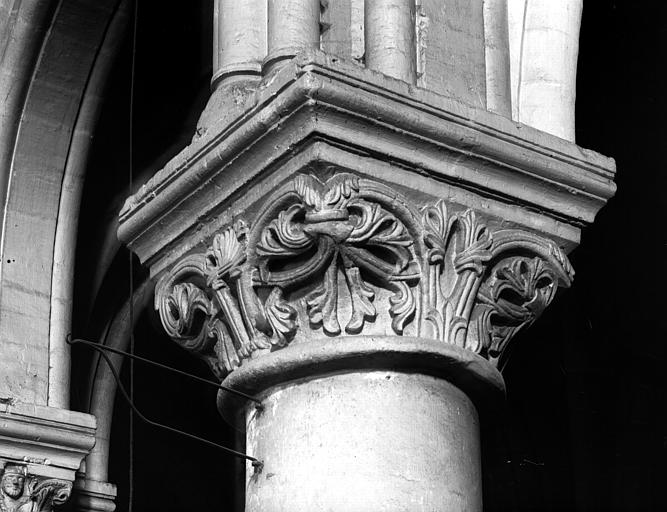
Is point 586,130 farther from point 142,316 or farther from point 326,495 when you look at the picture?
point 326,495

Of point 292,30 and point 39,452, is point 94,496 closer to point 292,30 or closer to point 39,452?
point 39,452

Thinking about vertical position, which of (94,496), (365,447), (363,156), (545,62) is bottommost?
(365,447)

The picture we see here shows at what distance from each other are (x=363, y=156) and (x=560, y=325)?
7.65 m

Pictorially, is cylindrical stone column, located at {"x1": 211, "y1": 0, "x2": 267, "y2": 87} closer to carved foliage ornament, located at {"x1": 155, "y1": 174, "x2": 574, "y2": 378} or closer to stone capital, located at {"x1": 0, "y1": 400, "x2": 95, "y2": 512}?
carved foliage ornament, located at {"x1": 155, "y1": 174, "x2": 574, "y2": 378}

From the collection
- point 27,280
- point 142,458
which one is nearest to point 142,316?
point 142,458

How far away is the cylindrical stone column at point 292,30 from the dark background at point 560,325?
3.45 feet

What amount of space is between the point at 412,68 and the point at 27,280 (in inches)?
91.0

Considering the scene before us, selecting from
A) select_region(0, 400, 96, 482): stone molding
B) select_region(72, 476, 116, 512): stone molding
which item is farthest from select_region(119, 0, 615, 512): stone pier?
select_region(72, 476, 116, 512): stone molding

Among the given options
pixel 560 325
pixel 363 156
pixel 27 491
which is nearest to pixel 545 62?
pixel 363 156

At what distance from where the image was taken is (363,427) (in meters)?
3.30

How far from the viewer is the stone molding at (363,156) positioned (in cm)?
339

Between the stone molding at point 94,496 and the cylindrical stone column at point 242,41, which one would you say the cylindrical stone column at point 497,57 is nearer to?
the cylindrical stone column at point 242,41

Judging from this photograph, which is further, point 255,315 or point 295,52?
point 295,52

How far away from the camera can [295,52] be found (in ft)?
12.3
